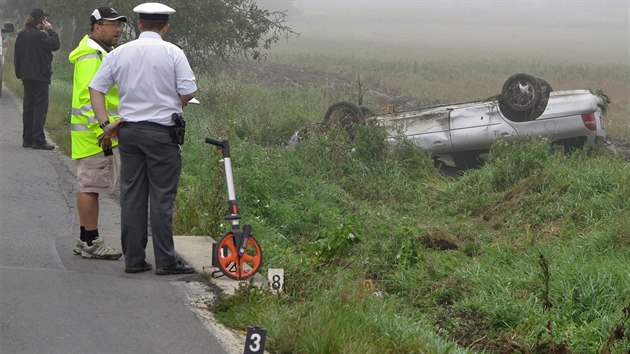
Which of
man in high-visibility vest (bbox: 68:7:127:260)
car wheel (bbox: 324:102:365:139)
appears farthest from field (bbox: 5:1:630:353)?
man in high-visibility vest (bbox: 68:7:127:260)

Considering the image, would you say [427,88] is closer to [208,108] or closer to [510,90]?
[208,108]

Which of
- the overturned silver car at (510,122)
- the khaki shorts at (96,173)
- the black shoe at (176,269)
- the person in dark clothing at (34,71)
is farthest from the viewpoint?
the overturned silver car at (510,122)

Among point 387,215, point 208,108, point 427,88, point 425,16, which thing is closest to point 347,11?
point 425,16

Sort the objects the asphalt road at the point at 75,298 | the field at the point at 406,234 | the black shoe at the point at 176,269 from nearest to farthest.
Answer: the asphalt road at the point at 75,298
the field at the point at 406,234
the black shoe at the point at 176,269

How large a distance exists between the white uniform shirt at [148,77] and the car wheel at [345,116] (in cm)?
909

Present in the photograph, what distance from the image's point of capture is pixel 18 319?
697 centimetres

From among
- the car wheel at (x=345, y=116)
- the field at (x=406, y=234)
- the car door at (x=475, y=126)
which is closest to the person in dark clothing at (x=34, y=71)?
the field at (x=406, y=234)

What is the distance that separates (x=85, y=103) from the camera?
28.5 ft

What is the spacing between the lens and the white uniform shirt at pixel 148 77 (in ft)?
26.7

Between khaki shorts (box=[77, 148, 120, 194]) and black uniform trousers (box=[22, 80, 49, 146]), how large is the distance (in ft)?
21.3

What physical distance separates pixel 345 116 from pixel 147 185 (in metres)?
9.56

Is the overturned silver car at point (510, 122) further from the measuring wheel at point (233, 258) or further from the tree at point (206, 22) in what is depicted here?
the measuring wheel at point (233, 258)

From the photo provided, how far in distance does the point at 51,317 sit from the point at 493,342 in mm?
2891

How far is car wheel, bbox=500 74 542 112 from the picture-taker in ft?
A: 55.2
